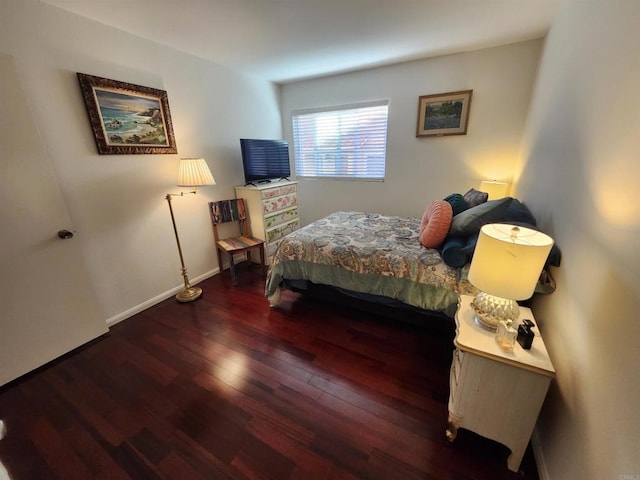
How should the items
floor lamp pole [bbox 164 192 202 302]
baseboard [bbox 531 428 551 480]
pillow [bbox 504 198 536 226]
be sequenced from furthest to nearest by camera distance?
floor lamp pole [bbox 164 192 202 302] → pillow [bbox 504 198 536 226] → baseboard [bbox 531 428 551 480]

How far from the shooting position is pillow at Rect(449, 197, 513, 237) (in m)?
1.65

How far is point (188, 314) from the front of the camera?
7.84 feet

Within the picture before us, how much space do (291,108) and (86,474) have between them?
4294 millimetres

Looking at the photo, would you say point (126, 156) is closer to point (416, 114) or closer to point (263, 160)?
point (263, 160)

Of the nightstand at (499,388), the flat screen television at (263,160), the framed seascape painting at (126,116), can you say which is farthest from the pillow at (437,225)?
the framed seascape painting at (126,116)

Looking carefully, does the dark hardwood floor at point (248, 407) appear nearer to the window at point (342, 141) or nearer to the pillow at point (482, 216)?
the pillow at point (482, 216)

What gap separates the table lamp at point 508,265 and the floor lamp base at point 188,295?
2.57m

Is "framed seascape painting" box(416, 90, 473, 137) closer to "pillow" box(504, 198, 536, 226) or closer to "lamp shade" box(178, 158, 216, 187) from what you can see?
"pillow" box(504, 198, 536, 226)

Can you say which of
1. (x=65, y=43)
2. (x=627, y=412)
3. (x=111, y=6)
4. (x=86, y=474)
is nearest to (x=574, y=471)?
(x=627, y=412)

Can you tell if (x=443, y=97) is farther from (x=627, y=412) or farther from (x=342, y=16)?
(x=627, y=412)

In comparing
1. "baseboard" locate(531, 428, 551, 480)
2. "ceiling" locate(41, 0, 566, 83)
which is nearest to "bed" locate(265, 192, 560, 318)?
"baseboard" locate(531, 428, 551, 480)

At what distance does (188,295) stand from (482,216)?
2796mm

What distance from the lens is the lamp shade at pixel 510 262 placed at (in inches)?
38.9

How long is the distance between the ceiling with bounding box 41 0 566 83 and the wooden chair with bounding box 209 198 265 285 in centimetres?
162
